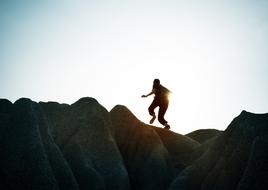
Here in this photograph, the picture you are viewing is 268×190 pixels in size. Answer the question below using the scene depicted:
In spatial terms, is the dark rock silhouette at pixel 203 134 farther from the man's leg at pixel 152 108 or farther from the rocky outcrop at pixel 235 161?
the rocky outcrop at pixel 235 161

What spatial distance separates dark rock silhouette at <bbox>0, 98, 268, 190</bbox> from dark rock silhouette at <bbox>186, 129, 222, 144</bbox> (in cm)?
387

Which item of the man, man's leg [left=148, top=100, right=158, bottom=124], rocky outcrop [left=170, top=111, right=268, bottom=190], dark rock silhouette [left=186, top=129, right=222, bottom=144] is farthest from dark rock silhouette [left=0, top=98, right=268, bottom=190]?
dark rock silhouette [left=186, top=129, right=222, bottom=144]

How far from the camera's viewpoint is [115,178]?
1627cm

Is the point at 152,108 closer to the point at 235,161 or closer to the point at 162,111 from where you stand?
the point at 162,111

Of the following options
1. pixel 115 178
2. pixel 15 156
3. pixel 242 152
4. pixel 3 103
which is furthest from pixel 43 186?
pixel 242 152

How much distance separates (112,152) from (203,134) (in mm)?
9647

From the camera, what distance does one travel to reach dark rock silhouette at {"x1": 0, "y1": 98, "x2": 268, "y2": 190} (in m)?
12.9

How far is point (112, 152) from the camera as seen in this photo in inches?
687

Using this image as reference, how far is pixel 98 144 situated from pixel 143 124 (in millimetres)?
3981

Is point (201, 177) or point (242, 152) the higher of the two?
point (242, 152)

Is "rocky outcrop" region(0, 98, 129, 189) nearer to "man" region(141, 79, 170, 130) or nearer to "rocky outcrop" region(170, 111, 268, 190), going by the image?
"man" region(141, 79, 170, 130)

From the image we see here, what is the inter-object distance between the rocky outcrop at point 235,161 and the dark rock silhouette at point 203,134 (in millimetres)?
8804

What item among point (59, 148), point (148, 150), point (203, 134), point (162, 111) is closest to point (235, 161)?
point (148, 150)

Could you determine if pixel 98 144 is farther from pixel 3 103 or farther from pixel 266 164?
pixel 266 164
